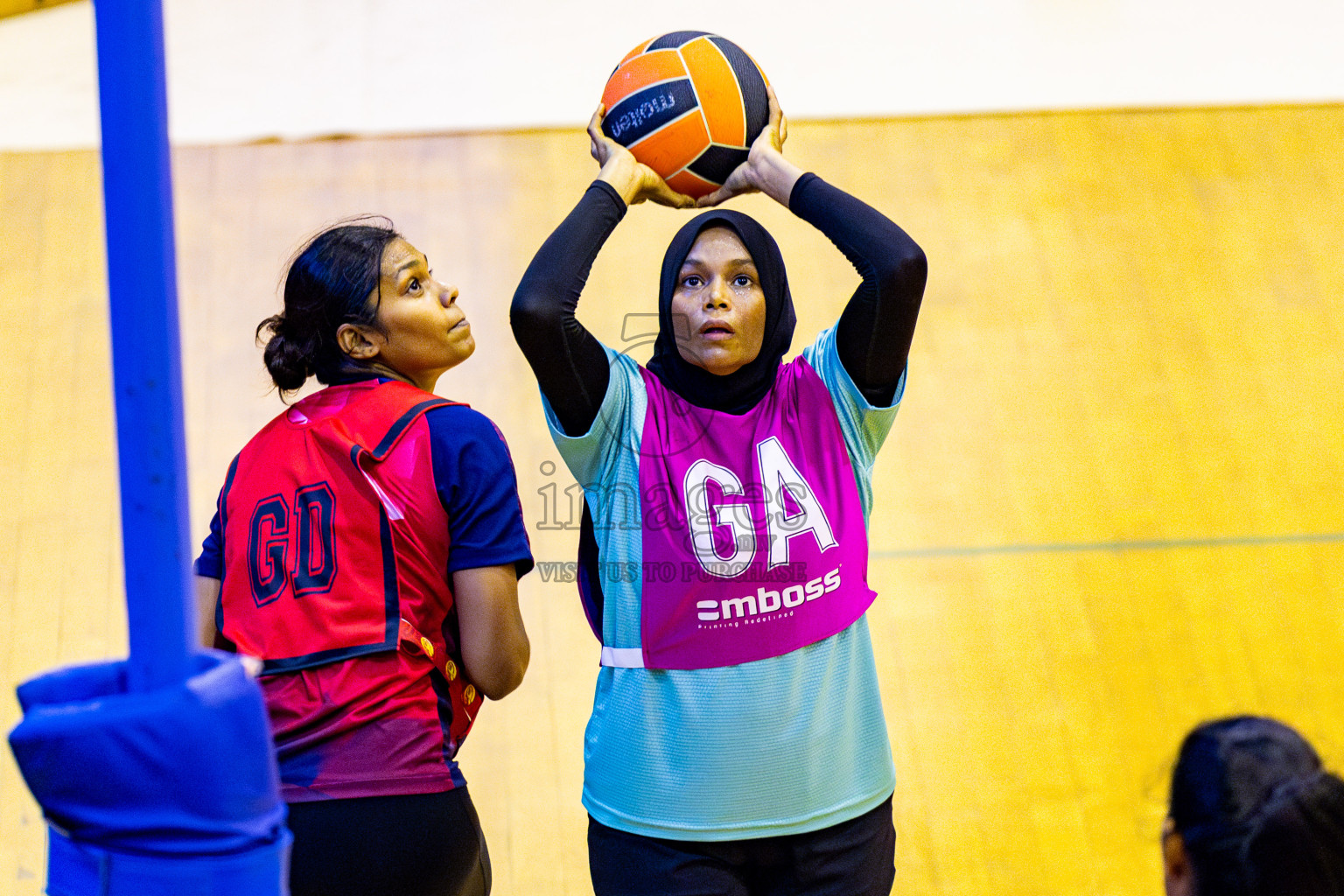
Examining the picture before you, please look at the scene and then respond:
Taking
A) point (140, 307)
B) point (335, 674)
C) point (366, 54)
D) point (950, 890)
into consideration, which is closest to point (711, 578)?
point (335, 674)

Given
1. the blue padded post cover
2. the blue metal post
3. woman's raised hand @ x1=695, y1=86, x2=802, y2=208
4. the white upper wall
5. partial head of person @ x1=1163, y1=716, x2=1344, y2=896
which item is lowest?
partial head of person @ x1=1163, y1=716, x2=1344, y2=896

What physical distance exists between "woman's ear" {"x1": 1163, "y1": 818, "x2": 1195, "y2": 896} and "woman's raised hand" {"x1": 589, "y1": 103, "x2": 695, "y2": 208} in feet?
3.70

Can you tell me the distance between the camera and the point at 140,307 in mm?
867

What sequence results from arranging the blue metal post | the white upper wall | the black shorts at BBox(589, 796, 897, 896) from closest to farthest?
the blue metal post < the black shorts at BBox(589, 796, 897, 896) < the white upper wall

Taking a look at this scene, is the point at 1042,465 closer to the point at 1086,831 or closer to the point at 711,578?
the point at 1086,831

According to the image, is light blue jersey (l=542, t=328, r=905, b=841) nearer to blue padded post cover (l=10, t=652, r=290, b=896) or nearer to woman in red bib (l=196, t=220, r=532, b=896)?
woman in red bib (l=196, t=220, r=532, b=896)

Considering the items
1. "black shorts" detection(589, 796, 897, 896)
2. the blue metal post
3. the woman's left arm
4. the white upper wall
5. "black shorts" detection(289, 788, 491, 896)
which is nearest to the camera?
the blue metal post

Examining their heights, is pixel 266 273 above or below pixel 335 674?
above

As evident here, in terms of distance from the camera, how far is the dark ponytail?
1.78 m

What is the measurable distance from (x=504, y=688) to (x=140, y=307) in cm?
92

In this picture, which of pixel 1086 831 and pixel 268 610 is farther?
pixel 1086 831

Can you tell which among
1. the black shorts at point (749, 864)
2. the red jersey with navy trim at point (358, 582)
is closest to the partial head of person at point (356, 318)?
the red jersey with navy trim at point (358, 582)

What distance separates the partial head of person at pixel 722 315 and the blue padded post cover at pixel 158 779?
0.98 m

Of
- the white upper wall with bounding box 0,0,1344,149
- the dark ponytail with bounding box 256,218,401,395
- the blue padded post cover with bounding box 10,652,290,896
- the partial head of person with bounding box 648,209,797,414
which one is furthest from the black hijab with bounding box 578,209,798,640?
the white upper wall with bounding box 0,0,1344,149
